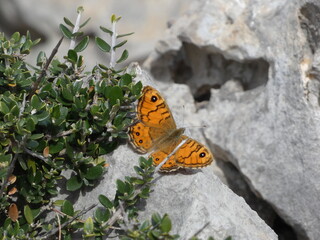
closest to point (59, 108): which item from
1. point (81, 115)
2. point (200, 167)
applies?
point (81, 115)

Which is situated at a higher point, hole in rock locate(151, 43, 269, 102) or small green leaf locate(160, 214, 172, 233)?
hole in rock locate(151, 43, 269, 102)

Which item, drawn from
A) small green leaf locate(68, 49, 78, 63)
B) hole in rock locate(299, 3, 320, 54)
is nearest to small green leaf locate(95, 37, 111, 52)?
small green leaf locate(68, 49, 78, 63)

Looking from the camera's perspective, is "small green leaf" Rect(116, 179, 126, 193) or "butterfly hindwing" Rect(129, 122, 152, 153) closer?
"small green leaf" Rect(116, 179, 126, 193)

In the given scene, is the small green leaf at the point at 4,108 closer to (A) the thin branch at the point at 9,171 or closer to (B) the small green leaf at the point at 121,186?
(A) the thin branch at the point at 9,171

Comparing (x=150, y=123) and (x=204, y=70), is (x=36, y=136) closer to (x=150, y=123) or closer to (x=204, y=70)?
(x=150, y=123)

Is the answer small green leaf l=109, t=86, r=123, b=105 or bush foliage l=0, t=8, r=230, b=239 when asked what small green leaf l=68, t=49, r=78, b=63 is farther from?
small green leaf l=109, t=86, r=123, b=105

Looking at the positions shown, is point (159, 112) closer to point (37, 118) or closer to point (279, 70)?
point (37, 118)

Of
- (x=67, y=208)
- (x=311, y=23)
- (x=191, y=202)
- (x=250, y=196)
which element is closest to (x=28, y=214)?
(x=67, y=208)
